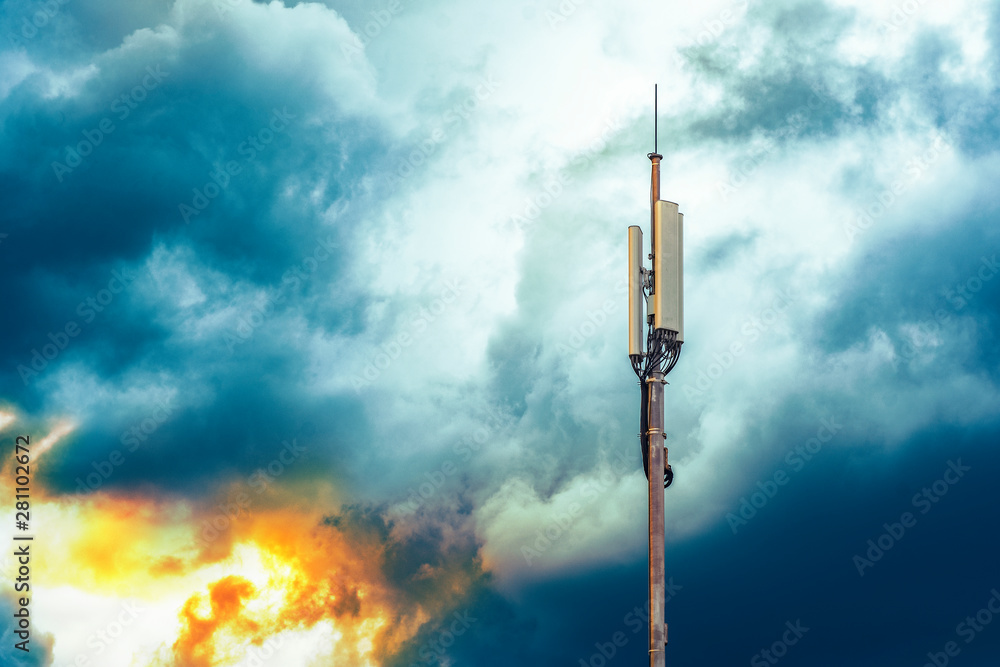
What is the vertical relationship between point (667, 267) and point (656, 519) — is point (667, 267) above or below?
above

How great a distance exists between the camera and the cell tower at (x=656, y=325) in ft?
86.6

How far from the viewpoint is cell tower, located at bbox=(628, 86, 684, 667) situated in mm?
26406

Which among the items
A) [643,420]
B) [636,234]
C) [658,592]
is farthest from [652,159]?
[658,592]

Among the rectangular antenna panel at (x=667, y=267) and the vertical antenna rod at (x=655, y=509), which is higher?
the rectangular antenna panel at (x=667, y=267)

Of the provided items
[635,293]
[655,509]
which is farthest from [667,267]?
[655,509]

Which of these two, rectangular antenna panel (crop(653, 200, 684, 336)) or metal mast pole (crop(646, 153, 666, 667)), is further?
rectangular antenna panel (crop(653, 200, 684, 336))

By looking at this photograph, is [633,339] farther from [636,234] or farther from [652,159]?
[652,159]

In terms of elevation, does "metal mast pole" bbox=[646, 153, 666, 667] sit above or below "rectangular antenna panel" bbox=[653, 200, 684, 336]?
below

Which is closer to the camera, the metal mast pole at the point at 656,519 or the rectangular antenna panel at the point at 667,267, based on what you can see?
the metal mast pole at the point at 656,519

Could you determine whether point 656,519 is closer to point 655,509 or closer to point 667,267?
point 655,509

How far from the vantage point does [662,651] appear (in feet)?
82.8

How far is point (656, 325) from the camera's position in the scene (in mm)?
27203

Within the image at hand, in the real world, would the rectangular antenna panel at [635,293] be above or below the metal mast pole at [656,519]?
above

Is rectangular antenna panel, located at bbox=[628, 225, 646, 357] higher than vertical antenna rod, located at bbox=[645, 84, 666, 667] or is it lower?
higher
